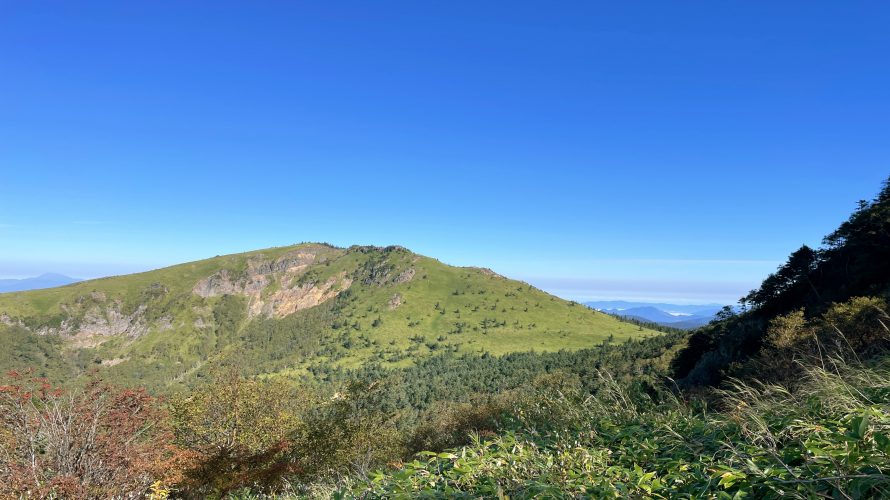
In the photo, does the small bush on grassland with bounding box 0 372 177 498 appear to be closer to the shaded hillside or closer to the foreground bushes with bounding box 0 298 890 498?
the foreground bushes with bounding box 0 298 890 498

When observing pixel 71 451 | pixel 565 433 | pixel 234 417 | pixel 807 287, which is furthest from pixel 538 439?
pixel 807 287

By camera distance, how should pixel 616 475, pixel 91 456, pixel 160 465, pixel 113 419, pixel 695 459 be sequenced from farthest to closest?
pixel 113 419, pixel 160 465, pixel 91 456, pixel 695 459, pixel 616 475

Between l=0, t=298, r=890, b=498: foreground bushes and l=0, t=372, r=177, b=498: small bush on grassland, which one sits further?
l=0, t=372, r=177, b=498: small bush on grassland

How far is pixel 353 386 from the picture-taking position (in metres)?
38.3

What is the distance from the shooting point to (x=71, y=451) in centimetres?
1595

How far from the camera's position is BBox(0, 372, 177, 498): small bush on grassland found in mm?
14219

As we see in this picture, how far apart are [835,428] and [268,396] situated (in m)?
43.0

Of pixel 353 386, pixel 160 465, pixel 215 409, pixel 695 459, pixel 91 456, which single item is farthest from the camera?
pixel 353 386

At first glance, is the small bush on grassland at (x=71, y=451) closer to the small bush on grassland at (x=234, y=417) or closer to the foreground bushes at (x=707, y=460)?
the small bush on grassland at (x=234, y=417)

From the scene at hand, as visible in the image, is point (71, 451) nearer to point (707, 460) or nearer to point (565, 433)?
point (565, 433)

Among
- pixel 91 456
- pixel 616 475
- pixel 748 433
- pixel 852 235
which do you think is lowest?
pixel 91 456

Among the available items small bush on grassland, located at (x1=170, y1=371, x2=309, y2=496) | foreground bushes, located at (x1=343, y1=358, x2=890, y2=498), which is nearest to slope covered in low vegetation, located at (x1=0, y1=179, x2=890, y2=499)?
foreground bushes, located at (x1=343, y1=358, x2=890, y2=498)

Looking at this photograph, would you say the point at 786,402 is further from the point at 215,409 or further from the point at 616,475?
the point at 215,409

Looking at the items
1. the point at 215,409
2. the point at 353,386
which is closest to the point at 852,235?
the point at 353,386
